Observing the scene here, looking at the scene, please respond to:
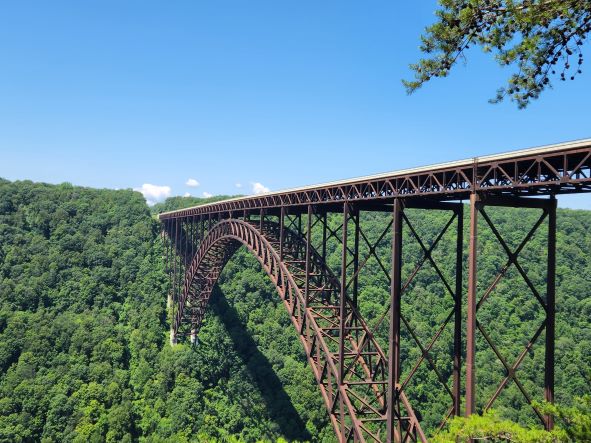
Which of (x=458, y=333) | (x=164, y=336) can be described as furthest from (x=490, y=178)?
(x=164, y=336)

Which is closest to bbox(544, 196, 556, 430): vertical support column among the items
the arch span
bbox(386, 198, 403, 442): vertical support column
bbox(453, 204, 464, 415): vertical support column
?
bbox(453, 204, 464, 415): vertical support column

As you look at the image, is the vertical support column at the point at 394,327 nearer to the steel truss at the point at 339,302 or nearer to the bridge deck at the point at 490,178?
the steel truss at the point at 339,302

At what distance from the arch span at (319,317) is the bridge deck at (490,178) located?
469cm

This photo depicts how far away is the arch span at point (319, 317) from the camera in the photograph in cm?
1609

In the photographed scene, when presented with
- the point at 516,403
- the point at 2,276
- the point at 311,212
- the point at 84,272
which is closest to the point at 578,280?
the point at 516,403

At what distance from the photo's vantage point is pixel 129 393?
128 ft

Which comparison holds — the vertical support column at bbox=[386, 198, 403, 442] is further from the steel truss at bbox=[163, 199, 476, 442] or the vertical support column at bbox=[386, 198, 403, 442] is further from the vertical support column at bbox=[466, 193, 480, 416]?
the vertical support column at bbox=[466, 193, 480, 416]

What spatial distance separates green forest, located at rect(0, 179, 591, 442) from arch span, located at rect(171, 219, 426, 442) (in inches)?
210

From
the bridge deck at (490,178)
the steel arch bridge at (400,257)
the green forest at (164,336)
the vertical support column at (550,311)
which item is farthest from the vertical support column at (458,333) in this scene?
the green forest at (164,336)

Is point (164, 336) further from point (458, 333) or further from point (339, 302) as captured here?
point (458, 333)

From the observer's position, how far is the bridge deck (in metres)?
9.15

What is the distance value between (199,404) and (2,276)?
90.0 ft

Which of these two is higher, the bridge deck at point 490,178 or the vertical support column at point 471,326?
the bridge deck at point 490,178

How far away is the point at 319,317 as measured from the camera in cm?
1888
